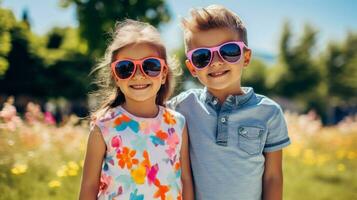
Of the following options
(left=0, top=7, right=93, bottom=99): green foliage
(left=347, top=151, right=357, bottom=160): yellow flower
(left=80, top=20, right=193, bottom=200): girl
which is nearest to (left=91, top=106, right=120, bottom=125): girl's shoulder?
(left=80, top=20, right=193, bottom=200): girl

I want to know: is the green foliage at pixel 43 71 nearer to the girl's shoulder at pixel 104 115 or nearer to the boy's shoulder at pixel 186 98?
the boy's shoulder at pixel 186 98

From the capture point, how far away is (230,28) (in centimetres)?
246

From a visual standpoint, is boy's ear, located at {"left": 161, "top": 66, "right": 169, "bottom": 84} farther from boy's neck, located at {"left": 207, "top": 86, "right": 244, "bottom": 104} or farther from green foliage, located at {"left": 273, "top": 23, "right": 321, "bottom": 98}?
green foliage, located at {"left": 273, "top": 23, "right": 321, "bottom": 98}

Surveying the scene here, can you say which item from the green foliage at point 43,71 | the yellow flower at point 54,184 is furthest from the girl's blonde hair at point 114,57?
the green foliage at point 43,71

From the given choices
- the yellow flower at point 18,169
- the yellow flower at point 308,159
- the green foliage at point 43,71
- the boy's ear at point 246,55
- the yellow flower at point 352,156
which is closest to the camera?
the boy's ear at point 246,55

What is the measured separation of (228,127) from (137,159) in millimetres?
513

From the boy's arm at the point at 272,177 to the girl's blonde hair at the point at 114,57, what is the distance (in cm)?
68

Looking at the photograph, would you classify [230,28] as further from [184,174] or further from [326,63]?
[326,63]

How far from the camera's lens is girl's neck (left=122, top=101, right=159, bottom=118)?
2389mm

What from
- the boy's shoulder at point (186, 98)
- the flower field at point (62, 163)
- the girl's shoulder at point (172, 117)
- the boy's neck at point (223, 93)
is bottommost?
the flower field at point (62, 163)

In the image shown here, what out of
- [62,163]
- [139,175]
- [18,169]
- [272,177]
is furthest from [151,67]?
[62,163]

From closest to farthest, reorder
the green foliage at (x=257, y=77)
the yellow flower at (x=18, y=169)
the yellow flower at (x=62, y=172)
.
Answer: the yellow flower at (x=18, y=169) → the yellow flower at (x=62, y=172) → the green foliage at (x=257, y=77)

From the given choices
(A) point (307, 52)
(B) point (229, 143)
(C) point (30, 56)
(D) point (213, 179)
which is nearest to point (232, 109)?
(B) point (229, 143)

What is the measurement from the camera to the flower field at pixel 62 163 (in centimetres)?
449
